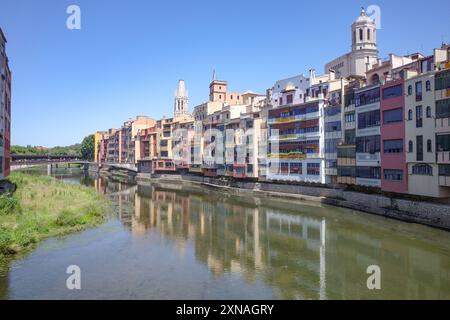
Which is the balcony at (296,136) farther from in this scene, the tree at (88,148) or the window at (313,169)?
the tree at (88,148)

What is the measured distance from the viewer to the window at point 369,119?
34.8 metres

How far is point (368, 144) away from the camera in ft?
118

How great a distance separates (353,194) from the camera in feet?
122

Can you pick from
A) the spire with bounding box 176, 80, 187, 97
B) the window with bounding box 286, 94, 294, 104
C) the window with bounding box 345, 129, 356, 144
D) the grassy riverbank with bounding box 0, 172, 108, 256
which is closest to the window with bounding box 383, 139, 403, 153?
the window with bounding box 345, 129, 356, 144

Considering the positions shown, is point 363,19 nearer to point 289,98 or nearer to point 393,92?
point 289,98

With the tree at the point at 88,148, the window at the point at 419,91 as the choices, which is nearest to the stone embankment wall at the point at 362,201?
the window at the point at 419,91

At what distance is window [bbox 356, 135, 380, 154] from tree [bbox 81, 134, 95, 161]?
118818mm

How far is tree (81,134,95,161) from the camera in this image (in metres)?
139

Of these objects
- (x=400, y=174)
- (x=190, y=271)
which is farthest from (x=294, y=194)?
(x=190, y=271)

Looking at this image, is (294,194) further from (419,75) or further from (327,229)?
(419,75)

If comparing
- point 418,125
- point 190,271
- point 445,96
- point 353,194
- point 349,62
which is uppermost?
point 349,62

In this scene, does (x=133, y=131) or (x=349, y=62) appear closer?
(x=349, y=62)

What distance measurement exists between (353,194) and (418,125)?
34.0 feet

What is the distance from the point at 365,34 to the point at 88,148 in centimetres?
10972
